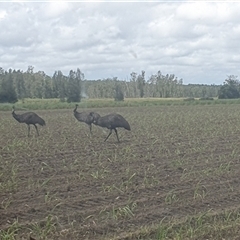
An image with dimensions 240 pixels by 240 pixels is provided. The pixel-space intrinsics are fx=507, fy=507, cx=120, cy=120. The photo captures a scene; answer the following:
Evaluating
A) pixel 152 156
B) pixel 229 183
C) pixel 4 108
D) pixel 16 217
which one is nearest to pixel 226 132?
pixel 152 156

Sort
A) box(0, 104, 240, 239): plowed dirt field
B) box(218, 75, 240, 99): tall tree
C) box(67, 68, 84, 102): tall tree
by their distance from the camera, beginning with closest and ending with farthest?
box(0, 104, 240, 239): plowed dirt field → box(67, 68, 84, 102): tall tree → box(218, 75, 240, 99): tall tree

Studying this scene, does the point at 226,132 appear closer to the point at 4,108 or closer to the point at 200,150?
the point at 200,150

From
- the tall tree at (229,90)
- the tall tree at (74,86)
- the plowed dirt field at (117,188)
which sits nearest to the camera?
the plowed dirt field at (117,188)

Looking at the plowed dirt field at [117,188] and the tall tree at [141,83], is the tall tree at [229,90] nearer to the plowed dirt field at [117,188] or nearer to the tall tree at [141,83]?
the tall tree at [141,83]

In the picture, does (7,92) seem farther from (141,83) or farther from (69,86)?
(141,83)

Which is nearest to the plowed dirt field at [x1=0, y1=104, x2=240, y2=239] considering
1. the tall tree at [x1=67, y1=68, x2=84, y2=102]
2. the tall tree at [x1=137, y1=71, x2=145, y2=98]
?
the tall tree at [x1=67, y1=68, x2=84, y2=102]

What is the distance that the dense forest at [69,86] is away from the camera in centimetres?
4616

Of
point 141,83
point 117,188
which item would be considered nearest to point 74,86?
point 141,83

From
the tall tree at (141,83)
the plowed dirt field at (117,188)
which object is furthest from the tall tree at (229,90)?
the plowed dirt field at (117,188)

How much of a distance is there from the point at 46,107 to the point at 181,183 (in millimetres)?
35358

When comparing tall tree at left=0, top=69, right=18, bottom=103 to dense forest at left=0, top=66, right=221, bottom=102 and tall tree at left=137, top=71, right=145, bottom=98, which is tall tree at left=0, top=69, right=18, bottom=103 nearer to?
dense forest at left=0, top=66, right=221, bottom=102

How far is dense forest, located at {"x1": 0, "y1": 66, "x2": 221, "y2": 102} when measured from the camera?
46.2 meters

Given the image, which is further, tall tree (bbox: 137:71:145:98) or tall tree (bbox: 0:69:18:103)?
tall tree (bbox: 137:71:145:98)

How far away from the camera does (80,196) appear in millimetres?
8844
